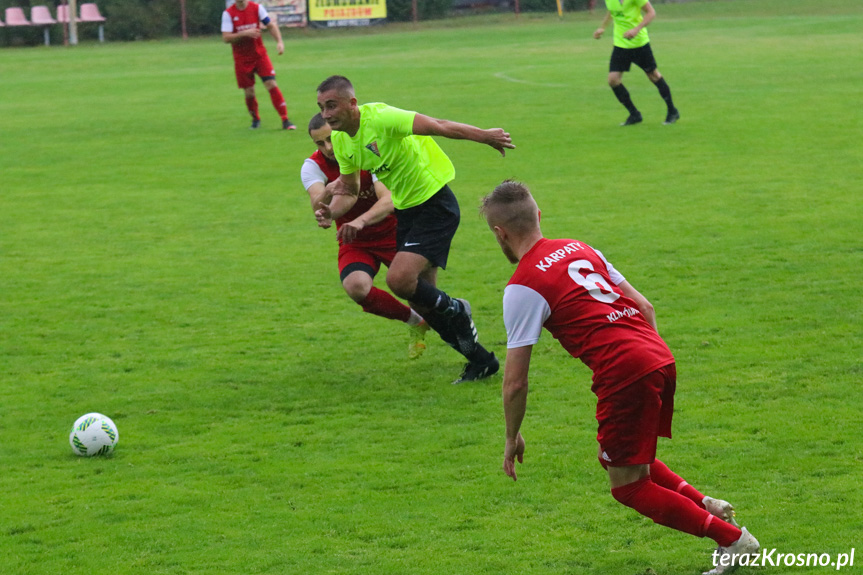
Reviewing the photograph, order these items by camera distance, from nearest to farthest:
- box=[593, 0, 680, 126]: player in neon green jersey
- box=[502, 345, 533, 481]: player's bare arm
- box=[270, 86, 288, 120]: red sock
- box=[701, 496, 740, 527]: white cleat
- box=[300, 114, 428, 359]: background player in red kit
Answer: box=[502, 345, 533, 481]: player's bare arm → box=[701, 496, 740, 527]: white cleat → box=[300, 114, 428, 359]: background player in red kit → box=[593, 0, 680, 126]: player in neon green jersey → box=[270, 86, 288, 120]: red sock

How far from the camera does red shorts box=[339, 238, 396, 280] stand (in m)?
8.57

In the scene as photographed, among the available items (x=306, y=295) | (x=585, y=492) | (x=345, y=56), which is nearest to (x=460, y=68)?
(x=345, y=56)

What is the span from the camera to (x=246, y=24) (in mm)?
20734

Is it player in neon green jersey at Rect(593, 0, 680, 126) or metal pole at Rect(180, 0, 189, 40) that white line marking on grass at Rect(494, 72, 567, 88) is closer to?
player in neon green jersey at Rect(593, 0, 680, 126)

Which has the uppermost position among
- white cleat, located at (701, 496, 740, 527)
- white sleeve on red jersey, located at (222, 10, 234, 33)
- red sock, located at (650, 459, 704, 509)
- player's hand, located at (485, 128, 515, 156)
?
white sleeve on red jersey, located at (222, 10, 234, 33)

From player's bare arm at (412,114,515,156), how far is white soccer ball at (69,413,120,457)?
104 inches

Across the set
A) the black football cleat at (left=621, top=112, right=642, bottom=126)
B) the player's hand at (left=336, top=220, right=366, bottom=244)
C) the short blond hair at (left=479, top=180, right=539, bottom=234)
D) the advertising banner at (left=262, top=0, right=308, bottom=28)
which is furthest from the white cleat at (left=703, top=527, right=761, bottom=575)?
the advertising banner at (left=262, top=0, right=308, bottom=28)

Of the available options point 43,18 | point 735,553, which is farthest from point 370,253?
point 43,18

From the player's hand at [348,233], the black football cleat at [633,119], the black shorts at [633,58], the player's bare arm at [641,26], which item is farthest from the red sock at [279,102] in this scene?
the player's hand at [348,233]

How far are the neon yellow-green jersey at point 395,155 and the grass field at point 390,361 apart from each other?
1324 millimetres

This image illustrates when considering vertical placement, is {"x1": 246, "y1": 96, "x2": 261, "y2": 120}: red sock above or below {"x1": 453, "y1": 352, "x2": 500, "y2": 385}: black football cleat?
above

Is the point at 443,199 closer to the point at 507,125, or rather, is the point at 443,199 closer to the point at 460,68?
the point at 507,125

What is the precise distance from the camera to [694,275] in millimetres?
10180

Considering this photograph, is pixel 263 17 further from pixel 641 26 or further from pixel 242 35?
pixel 641 26
